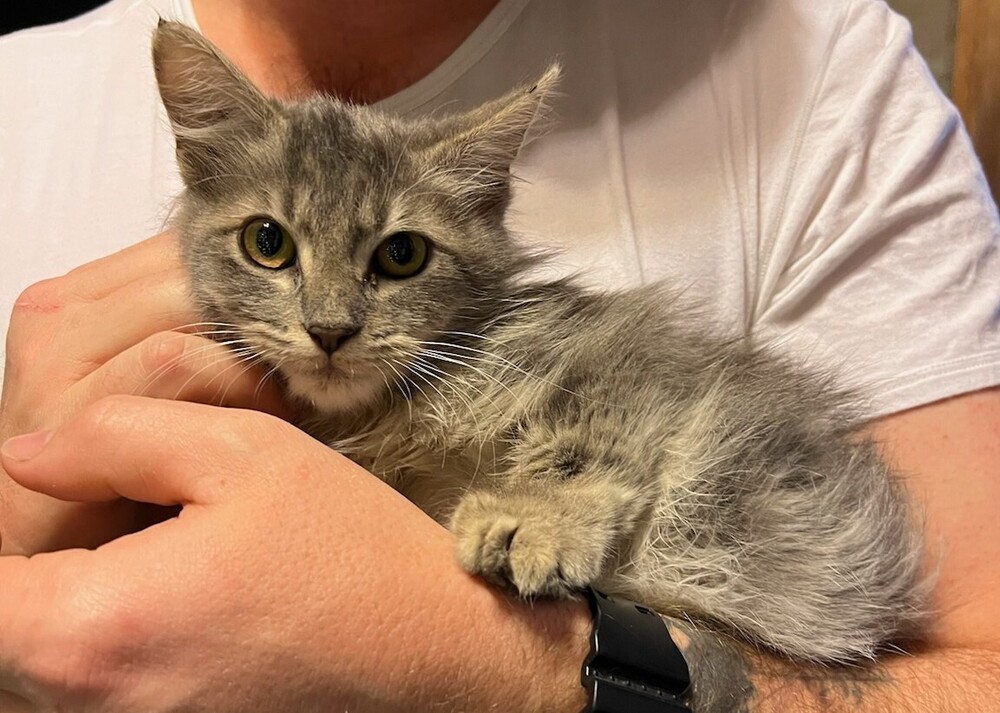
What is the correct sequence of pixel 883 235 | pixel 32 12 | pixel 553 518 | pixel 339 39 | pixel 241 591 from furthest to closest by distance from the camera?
pixel 32 12 → pixel 339 39 → pixel 883 235 → pixel 553 518 → pixel 241 591

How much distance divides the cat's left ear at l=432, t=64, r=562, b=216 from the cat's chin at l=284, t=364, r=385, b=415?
33cm

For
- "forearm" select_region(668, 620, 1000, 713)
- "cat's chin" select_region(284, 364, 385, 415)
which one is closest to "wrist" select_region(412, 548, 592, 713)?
"forearm" select_region(668, 620, 1000, 713)

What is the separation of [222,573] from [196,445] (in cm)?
16

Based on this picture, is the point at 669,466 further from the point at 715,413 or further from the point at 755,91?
the point at 755,91

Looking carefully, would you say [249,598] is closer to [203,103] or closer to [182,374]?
[182,374]

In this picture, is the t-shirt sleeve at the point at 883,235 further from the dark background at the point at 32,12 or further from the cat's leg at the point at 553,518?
the dark background at the point at 32,12

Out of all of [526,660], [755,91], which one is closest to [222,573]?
[526,660]

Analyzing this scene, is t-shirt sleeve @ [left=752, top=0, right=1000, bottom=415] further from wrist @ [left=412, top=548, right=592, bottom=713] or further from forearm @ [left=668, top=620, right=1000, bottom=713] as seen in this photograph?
wrist @ [left=412, top=548, right=592, bottom=713]

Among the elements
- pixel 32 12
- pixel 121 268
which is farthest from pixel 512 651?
pixel 32 12

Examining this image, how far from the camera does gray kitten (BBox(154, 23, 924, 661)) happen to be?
1030 millimetres

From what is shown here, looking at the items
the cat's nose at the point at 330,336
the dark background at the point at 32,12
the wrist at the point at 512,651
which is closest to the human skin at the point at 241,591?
the wrist at the point at 512,651

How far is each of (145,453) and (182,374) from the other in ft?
0.50

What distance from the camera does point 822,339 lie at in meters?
1.33

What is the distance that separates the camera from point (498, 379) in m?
1.08
